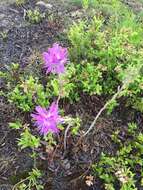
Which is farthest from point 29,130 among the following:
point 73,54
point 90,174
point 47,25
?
point 47,25

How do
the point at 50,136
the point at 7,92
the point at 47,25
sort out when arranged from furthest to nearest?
the point at 47,25, the point at 7,92, the point at 50,136

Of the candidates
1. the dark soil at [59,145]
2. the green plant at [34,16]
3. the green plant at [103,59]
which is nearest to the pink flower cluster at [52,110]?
the dark soil at [59,145]

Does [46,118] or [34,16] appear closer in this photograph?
[46,118]

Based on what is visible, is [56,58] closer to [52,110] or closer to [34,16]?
[52,110]

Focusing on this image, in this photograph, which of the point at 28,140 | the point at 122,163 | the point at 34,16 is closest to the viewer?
the point at 28,140

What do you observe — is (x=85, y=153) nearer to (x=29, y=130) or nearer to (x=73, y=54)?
(x=29, y=130)

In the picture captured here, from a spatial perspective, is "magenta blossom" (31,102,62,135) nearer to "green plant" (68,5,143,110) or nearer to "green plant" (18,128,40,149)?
"green plant" (18,128,40,149)

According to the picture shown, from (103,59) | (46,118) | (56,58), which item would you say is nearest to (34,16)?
(103,59)

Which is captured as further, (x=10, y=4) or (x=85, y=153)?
(x=10, y=4)
